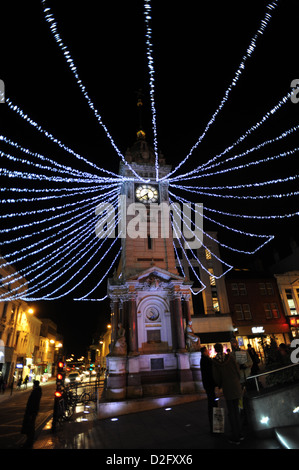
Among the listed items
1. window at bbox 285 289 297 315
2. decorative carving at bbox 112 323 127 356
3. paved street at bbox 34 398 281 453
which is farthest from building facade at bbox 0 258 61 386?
window at bbox 285 289 297 315

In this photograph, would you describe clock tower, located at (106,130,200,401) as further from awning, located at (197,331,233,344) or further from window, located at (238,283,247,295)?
window, located at (238,283,247,295)

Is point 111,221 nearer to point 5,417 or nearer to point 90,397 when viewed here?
point 90,397

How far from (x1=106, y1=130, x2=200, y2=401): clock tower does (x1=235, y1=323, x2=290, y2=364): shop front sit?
16350 mm

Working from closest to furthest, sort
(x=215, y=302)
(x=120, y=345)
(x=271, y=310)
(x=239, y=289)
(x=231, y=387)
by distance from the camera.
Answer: (x=231, y=387) < (x=120, y=345) < (x=215, y=302) < (x=271, y=310) < (x=239, y=289)

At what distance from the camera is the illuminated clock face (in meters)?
23.1

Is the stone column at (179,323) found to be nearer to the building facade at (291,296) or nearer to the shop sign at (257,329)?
the shop sign at (257,329)

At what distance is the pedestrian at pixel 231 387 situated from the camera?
19.7 ft

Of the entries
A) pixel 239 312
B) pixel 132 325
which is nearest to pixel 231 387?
pixel 132 325

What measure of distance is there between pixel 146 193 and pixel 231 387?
18.7 metres

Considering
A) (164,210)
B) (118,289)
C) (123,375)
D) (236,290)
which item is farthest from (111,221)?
(236,290)

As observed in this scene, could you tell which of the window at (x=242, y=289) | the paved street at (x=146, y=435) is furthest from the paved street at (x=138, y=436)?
the window at (x=242, y=289)

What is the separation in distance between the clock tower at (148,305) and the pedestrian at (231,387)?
11.6 metres

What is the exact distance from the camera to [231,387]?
244 inches

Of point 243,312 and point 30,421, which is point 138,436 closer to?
point 30,421
